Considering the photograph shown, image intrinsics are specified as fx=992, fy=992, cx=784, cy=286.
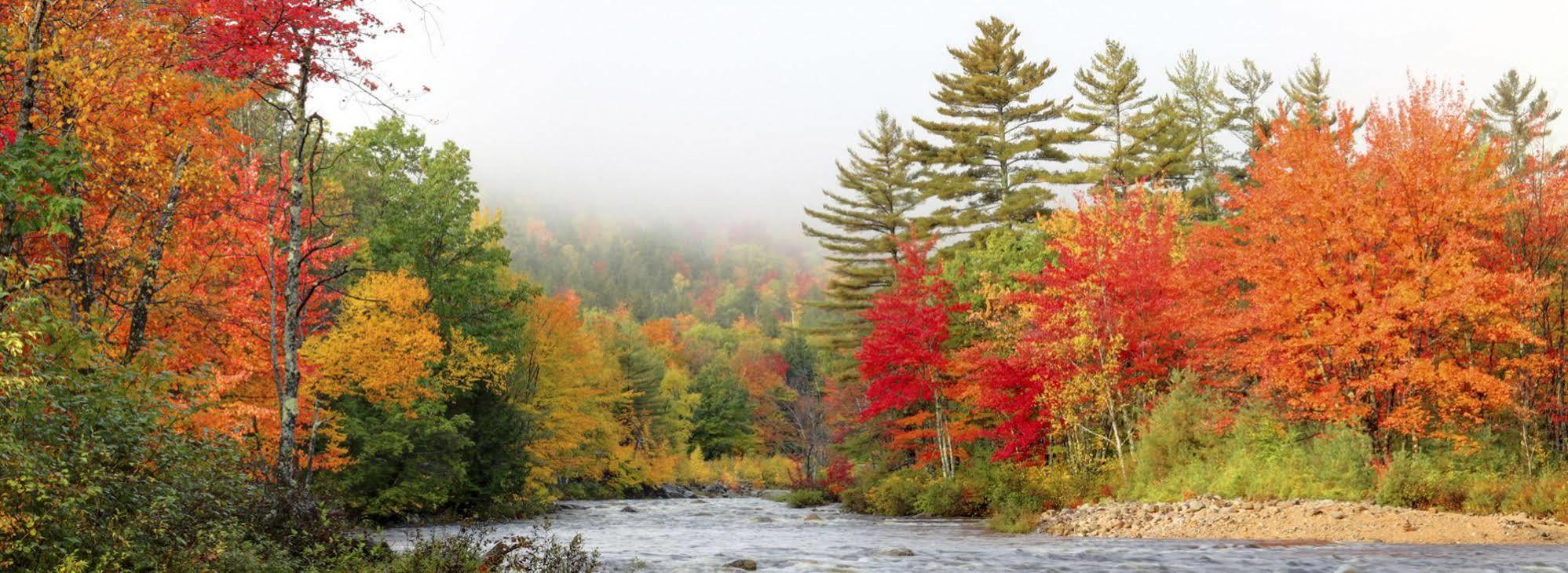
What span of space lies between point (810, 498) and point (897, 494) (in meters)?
9.45

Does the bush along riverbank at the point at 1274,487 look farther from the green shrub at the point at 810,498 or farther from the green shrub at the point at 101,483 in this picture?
the green shrub at the point at 101,483

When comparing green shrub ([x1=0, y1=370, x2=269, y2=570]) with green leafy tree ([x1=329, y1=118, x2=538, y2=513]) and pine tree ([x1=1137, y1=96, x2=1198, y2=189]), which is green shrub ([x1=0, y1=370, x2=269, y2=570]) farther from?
pine tree ([x1=1137, y1=96, x2=1198, y2=189])

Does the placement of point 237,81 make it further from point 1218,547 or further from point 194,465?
point 1218,547

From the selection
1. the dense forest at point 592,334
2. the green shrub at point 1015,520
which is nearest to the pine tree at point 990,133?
the dense forest at point 592,334

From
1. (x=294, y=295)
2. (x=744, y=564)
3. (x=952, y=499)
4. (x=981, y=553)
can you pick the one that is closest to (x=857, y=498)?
(x=952, y=499)

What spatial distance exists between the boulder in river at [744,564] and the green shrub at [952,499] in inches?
614

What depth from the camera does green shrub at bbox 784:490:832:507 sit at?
40.5 metres

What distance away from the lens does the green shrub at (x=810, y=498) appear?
133 feet

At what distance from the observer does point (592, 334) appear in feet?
163

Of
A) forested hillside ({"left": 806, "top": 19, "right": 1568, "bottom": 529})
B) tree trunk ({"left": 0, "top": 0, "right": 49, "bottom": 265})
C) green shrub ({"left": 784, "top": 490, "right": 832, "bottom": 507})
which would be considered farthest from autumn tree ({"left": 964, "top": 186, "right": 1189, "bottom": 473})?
tree trunk ({"left": 0, "top": 0, "right": 49, "bottom": 265})

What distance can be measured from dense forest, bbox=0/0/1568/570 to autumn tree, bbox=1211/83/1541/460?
0.26ft

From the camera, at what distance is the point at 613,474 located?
54.7m

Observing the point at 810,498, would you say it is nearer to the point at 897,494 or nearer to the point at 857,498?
the point at 857,498

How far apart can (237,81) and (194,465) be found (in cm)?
672
